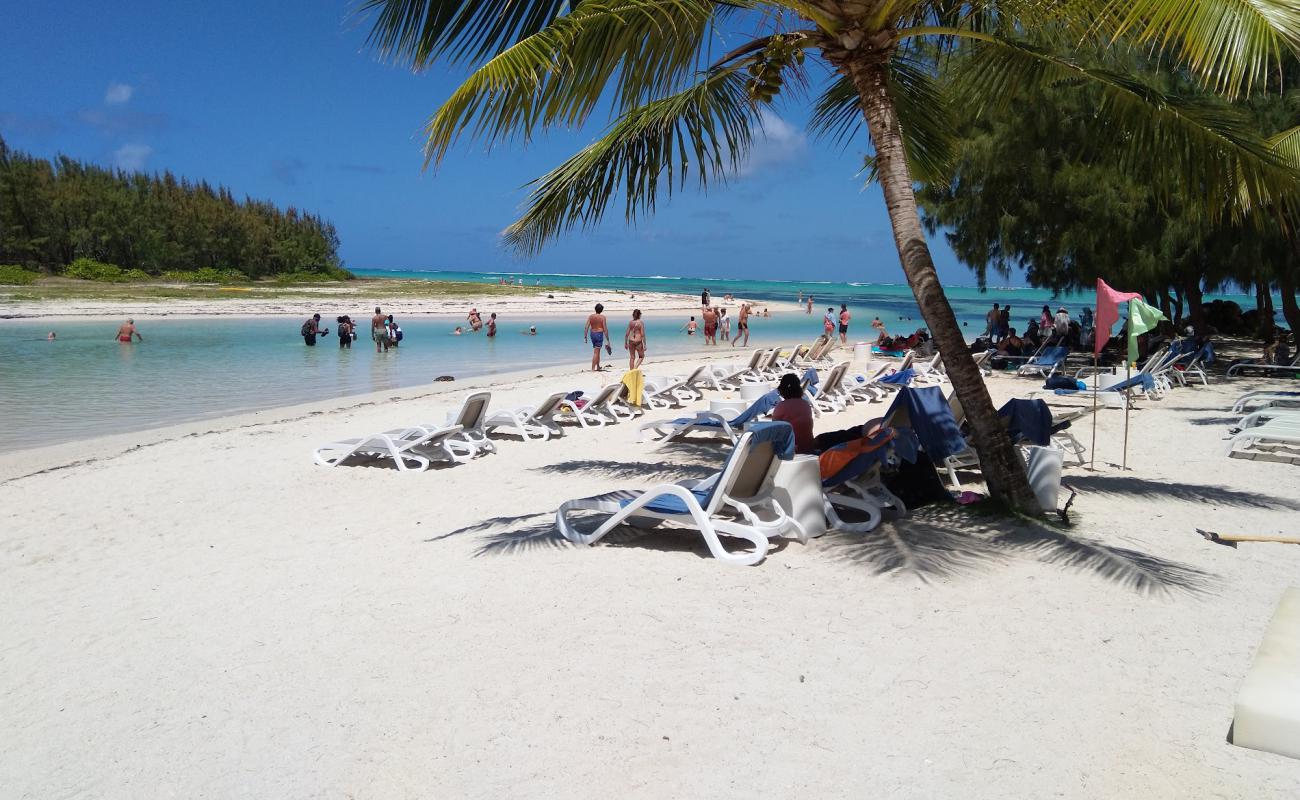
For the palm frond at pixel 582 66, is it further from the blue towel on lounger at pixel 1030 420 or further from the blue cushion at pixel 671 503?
the blue towel on lounger at pixel 1030 420

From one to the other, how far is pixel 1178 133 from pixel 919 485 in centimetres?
256

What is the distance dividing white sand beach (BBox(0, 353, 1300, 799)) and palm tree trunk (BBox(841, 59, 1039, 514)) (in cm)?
35

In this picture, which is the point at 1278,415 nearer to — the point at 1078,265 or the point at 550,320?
the point at 1078,265

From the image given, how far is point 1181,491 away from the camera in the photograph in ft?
19.1

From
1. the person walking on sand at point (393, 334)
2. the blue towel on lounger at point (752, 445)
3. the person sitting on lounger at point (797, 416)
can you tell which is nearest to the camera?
the blue towel on lounger at point (752, 445)

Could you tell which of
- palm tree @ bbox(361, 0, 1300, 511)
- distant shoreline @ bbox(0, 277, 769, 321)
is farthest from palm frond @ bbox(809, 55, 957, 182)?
distant shoreline @ bbox(0, 277, 769, 321)

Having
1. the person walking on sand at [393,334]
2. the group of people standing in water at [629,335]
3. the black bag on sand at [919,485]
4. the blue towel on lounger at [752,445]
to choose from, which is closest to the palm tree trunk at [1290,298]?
the group of people standing in water at [629,335]

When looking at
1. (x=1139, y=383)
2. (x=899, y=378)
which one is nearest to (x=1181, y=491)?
(x=1139, y=383)

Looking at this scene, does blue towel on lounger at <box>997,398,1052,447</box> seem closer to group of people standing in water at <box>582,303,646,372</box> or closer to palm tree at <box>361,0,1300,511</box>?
palm tree at <box>361,0,1300,511</box>

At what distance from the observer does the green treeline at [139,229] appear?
1980 inches

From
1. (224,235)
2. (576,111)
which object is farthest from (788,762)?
(224,235)

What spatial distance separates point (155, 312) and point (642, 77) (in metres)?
35.5

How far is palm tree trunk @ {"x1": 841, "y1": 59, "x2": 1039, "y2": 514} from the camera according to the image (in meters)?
5.02

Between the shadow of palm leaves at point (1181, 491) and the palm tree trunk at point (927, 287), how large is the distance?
1.26m
